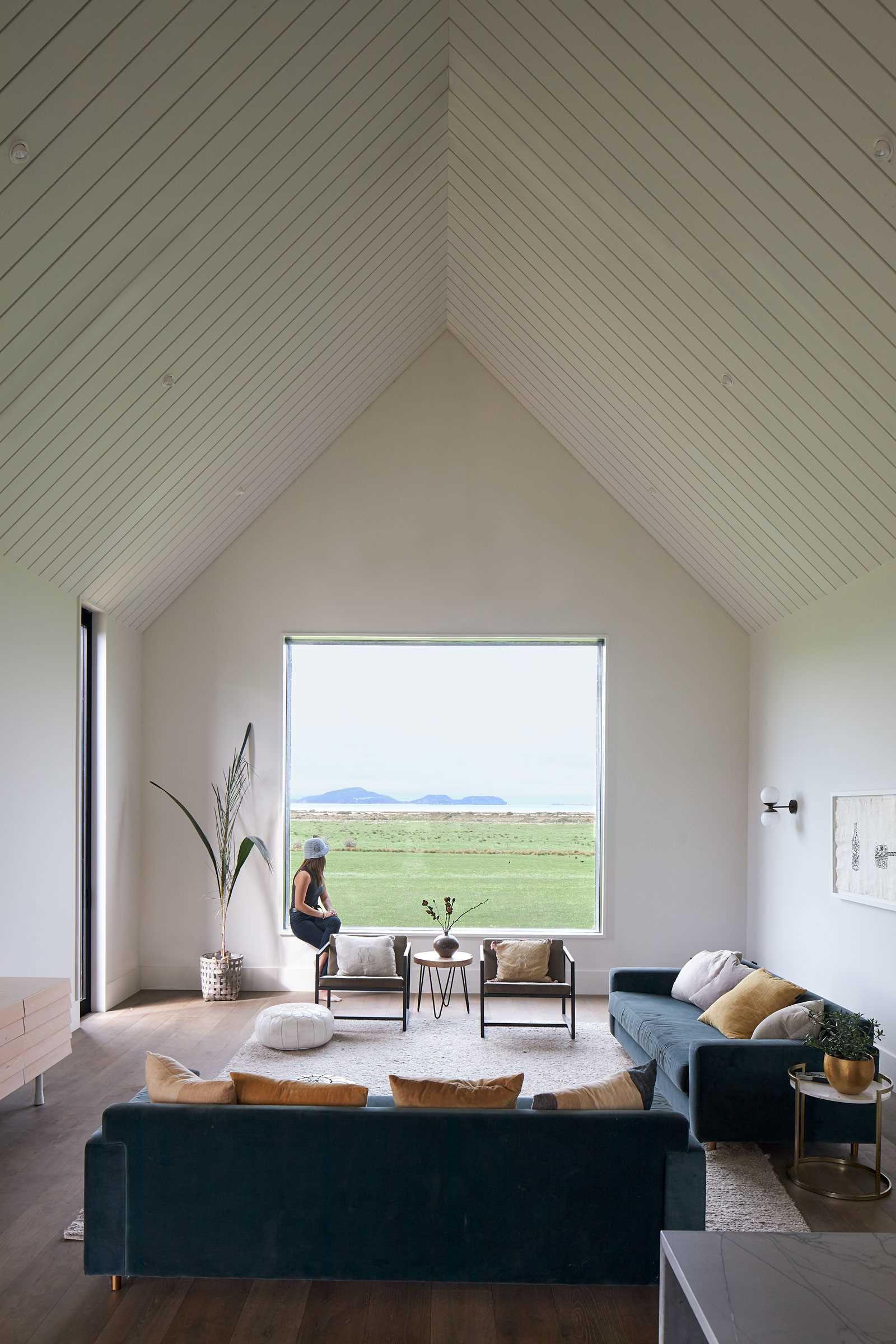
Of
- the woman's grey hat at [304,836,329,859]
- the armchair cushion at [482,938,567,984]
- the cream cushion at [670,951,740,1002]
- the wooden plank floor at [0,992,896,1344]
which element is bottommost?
the wooden plank floor at [0,992,896,1344]

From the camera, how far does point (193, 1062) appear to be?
21.4 feet

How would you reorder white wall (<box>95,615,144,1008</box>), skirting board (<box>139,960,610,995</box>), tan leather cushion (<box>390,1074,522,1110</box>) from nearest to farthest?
tan leather cushion (<box>390,1074,522,1110</box>)
white wall (<box>95,615,144,1008</box>)
skirting board (<box>139,960,610,995</box>)

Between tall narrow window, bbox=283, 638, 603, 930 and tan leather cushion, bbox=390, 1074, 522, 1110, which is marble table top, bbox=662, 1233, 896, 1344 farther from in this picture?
tall narrow window, bbox=283, 638, 603, 930

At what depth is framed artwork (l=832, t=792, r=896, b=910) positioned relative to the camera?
6066 mm

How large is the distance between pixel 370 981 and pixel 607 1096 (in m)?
3.62

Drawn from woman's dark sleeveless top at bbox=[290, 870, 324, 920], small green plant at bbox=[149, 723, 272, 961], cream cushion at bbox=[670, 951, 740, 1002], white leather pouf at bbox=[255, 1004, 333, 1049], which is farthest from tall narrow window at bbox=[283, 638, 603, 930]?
cream cushion at bbox=[670, 951, 740, 1002]

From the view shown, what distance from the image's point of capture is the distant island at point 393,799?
10758 millimetres

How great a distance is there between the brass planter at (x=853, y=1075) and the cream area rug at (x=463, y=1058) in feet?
1.86

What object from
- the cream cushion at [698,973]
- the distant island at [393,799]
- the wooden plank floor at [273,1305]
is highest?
the distant island at [393,799]

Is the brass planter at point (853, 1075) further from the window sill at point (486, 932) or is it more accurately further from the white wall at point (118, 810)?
the white wall at point (118, 810)

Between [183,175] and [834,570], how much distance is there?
14.8ft

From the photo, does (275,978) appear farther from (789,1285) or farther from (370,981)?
(789,1285)

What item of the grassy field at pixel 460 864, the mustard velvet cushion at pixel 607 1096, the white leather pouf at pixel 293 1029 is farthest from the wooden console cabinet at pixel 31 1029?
the grassy field at pixel 460 864

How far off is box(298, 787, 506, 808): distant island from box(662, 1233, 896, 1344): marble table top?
27.6 feet
